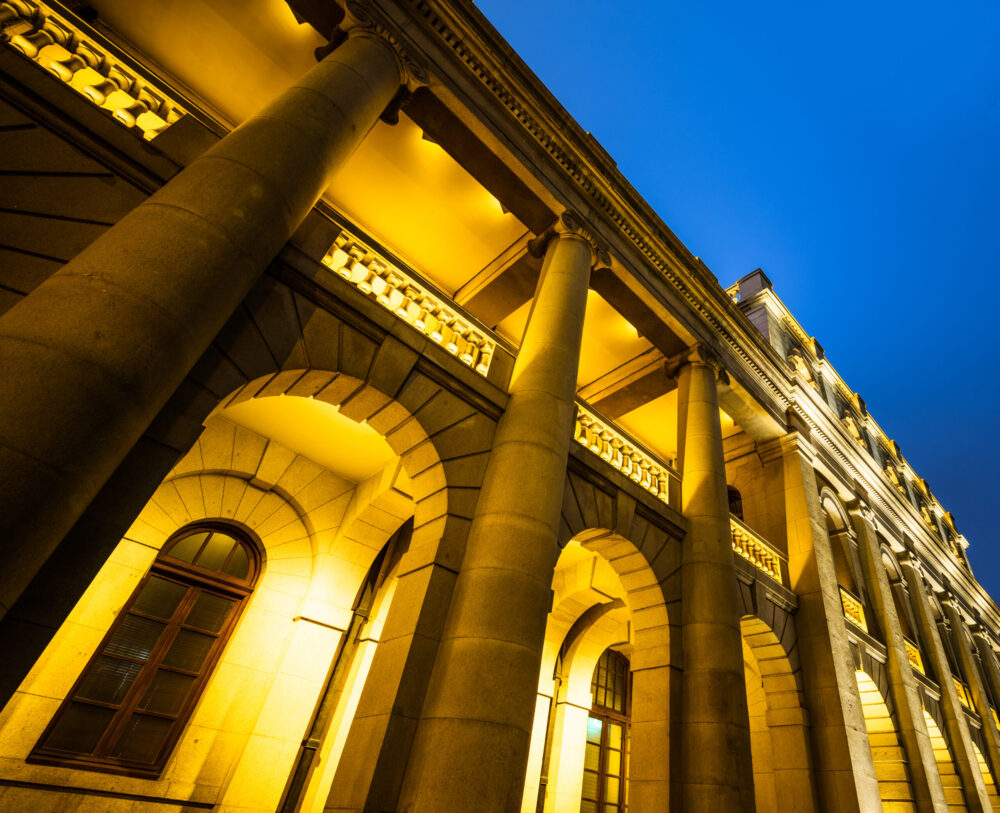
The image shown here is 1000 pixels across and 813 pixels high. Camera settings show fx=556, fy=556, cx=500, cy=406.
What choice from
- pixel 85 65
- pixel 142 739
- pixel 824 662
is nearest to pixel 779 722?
pixel 824 662

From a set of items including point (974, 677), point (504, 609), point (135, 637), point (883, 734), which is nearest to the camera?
point (504, 609)

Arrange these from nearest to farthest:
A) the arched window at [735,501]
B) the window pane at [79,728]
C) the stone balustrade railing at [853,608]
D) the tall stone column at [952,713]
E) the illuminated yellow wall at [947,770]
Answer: the window pane at [79,728] → the stone balustrade railing at [853,608] → the illuminated yellow wall at [947,770] → the tall stone column at [952,713] → the arched window at [735,501]

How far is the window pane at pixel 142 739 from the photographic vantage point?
22.3ft

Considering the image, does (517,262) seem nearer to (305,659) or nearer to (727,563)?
(727,563)

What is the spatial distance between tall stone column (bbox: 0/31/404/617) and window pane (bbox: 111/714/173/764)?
211 inches

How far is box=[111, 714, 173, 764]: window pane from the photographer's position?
22.3 ft

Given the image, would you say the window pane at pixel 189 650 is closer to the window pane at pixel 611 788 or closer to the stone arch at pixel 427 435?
the stone arch at pixel 427 435

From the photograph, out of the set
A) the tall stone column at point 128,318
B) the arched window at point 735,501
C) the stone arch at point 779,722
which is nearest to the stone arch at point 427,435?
the tall stone column at point 128,318

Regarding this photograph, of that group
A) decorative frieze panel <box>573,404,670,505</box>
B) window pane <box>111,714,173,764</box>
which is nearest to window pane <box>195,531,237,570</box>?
window pane <box>111,714,173,764</box>

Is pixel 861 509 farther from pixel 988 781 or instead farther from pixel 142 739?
pixel 142 739

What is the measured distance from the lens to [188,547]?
7980mm

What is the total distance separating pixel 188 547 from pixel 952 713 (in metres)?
17.3

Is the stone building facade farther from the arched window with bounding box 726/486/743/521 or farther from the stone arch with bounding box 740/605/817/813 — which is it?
the arched window with bounding box 726/486/743/521

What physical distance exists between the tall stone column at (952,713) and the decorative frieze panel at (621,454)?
1101cm
